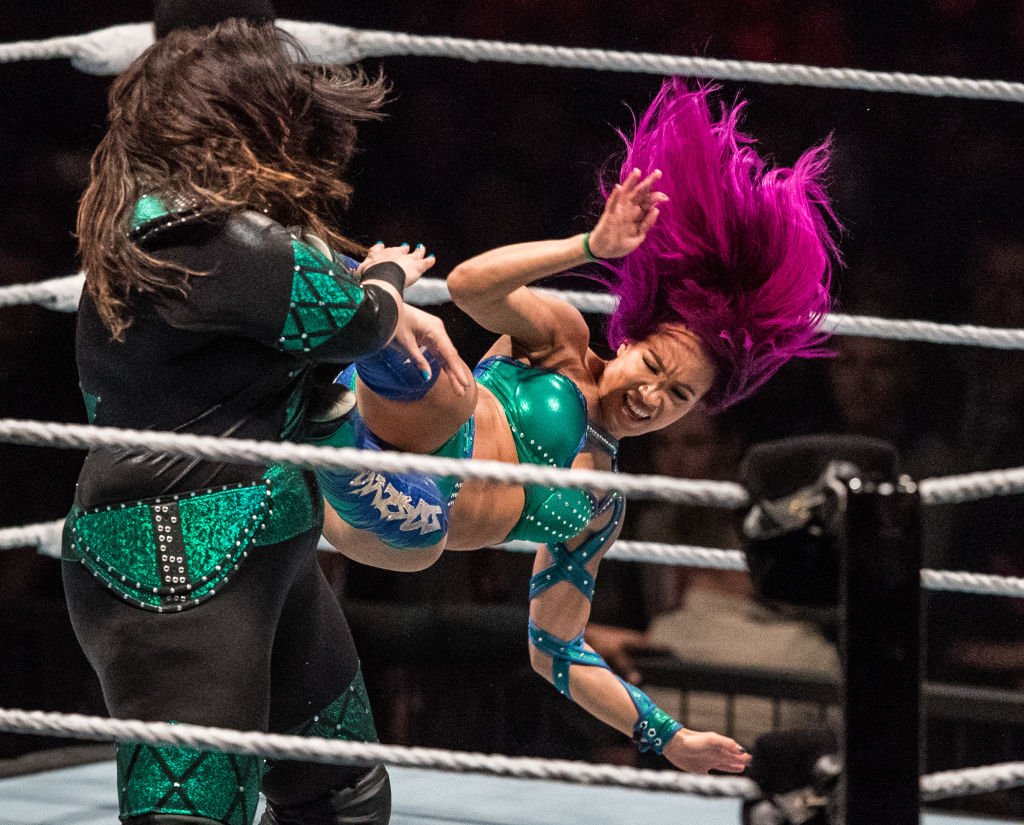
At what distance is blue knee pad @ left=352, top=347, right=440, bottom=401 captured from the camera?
109 centimetres

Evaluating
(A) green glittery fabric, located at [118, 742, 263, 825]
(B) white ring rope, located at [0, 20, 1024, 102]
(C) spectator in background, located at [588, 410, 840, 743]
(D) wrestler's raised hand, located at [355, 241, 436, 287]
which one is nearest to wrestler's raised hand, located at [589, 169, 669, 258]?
(D) wrestler's raised hand, located at [355, 241, 436, 287]

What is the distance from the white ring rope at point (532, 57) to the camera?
139 cm

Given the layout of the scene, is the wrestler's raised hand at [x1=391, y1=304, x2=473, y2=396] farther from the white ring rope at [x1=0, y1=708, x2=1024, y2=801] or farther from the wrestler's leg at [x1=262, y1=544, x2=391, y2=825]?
the white ring rope at [x1=0, y1=708, x2=1024, y2=801]

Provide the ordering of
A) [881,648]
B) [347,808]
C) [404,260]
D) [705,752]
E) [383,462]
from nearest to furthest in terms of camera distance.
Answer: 1. [881,648]
2. [383,462]
3. [404,260]
4. [347,808]
5. [705,752]

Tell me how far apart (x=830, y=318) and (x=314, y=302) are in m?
0.68

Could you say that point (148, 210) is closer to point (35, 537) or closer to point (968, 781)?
point (968, 781)

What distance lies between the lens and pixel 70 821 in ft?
4.76

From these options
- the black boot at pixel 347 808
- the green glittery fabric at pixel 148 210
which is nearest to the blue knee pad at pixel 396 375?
the green glittery fabric at pixel 148 210

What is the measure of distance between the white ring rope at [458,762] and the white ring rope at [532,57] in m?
0.80

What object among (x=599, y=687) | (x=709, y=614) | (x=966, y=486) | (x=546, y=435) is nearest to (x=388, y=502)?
(x=546, y=435)

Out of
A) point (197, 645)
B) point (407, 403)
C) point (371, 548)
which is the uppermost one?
point (407, 403)

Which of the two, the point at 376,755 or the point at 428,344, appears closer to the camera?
the point at 376,755

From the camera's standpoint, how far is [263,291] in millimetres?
910

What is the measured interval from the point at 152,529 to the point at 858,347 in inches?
57.2
